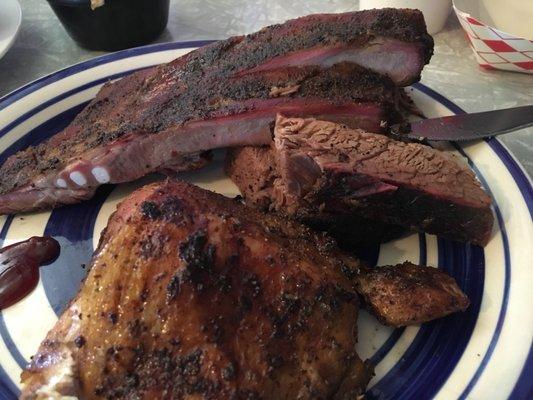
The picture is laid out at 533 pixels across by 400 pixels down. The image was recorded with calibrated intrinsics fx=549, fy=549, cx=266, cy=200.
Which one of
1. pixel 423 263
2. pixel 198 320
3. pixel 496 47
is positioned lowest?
pixel 423 263

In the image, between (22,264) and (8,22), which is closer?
(22,264)

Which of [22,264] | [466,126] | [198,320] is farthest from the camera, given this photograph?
[466,126]

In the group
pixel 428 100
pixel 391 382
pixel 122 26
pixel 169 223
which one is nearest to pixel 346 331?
pixel 391 382

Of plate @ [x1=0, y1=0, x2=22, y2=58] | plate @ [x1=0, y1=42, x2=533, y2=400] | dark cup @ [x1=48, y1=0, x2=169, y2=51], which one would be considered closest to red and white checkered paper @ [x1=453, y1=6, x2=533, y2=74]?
plate @ [x1=0, y1=42, x2=533, y2=400]

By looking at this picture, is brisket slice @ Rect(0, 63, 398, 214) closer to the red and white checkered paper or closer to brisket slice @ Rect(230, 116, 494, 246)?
brisket slice @ Rect(230, 116, 494, 246)

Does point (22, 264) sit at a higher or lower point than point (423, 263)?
higher

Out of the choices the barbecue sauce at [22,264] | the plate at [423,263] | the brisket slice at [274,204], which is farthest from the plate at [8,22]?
the brisket slice at [274,204]

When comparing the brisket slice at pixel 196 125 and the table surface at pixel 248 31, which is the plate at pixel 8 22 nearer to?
the table surface at pixel 248 31

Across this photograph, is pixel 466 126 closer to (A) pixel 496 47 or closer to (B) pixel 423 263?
(B) pixel 423 263

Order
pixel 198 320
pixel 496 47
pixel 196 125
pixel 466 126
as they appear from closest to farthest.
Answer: pixel 198 320
pixel 196 125
pixel 466 126
pixel 496 47

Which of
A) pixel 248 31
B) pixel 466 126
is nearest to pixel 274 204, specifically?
pixel 466 126
